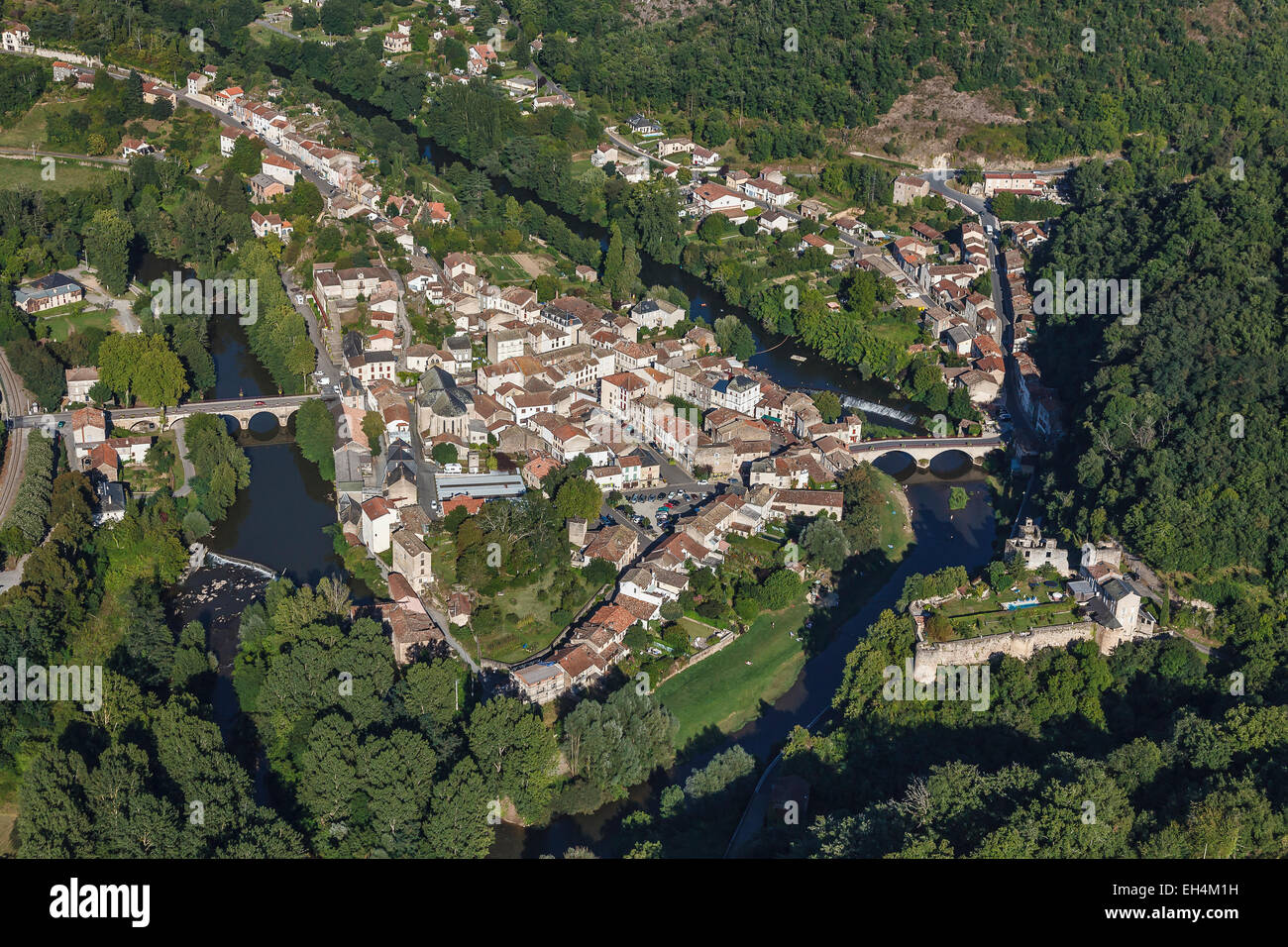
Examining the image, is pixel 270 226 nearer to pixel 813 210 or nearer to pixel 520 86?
pixel 520 86

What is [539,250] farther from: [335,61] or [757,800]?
[757,800]

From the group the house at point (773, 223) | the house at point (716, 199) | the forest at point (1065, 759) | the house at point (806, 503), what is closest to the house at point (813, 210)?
the house at point (773, 223)

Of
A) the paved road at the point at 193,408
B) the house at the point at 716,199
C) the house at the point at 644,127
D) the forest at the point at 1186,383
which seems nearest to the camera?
the forest at the point at 1186,383

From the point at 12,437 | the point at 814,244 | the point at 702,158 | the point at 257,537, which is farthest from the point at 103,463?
the point at 702,158

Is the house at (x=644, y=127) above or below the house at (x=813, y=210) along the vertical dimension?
above

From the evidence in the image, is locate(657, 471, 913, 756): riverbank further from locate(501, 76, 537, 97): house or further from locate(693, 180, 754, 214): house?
locate(501, 76, 537, 97): house

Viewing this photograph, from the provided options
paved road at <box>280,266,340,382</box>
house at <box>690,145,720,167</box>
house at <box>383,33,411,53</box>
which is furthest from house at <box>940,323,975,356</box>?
house at <box>383,33,411,53</box>

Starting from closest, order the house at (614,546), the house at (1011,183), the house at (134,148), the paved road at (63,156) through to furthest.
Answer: the house at (614,546) < the paved road at (63,156) < the house at (134,148) < the house at (1011,183)

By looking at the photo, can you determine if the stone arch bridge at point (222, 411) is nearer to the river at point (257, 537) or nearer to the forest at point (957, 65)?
the river at point (257, 537)
